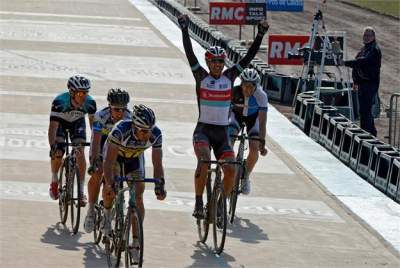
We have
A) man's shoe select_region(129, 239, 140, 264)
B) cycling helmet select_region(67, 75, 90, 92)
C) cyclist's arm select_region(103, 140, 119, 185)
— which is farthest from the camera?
cycling helmet select_region(67, 75, 90, 92)

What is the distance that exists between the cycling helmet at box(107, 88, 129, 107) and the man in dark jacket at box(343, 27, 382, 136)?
9.17 m

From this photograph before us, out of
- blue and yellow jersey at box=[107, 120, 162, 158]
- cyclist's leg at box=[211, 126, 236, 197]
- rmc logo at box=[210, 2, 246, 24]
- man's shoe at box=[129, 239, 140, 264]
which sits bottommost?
rmc logo at box=[210, 2, 246, 24]

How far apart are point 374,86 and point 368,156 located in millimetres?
3032

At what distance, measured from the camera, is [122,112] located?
13477 millimetres

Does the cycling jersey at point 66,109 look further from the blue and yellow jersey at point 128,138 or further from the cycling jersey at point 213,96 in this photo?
the blue and yellow jersey at point 128,138

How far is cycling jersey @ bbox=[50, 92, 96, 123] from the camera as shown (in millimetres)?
14641

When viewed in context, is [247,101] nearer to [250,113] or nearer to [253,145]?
[250,113]

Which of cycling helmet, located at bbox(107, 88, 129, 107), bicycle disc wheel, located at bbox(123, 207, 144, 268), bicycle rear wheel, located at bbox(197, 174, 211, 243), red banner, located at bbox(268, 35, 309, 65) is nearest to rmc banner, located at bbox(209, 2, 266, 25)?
red banner, located at bbox(268, 35, 309, 65)

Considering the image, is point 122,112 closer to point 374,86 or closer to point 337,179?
point 337,179

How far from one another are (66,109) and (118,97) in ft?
5.06

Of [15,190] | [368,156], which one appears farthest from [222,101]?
[368,156]

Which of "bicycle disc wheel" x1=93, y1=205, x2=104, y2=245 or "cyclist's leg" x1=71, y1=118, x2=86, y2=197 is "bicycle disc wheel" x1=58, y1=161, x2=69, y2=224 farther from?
"bicycle disc wheel" x1=93, y1=205, x2=104, y2=245

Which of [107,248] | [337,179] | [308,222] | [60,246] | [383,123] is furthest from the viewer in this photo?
[383,123]

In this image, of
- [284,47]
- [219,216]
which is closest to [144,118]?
[219,216]
